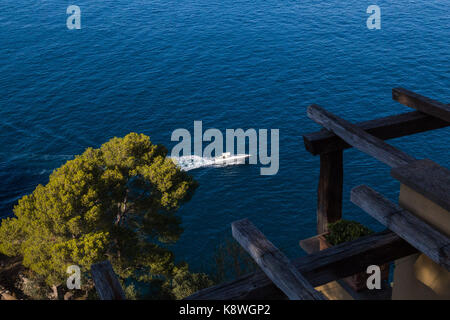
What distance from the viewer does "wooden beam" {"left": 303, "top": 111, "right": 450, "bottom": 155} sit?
8.23 m

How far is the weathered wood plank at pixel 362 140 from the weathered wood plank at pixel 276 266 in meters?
2.52

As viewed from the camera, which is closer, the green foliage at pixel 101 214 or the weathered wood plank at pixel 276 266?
the weathered wood plank at pixel 276 266

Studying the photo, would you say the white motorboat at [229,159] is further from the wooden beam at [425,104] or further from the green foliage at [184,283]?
the wooden beam at [425,104]

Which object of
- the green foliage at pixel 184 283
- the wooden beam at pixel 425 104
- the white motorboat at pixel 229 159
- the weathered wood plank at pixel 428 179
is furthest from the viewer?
the white motorboat at pixel 229 159

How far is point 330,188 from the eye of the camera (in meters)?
9.55

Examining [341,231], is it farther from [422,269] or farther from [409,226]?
[409,226]

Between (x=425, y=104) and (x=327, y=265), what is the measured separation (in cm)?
490

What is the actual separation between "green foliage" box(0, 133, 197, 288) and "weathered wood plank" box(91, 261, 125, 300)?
2342 cm

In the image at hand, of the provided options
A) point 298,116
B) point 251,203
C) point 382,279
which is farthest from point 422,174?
point 298,116

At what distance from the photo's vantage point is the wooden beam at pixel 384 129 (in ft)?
27.0

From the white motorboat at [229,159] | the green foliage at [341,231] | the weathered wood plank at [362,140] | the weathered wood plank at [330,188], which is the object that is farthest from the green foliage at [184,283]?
the weathered wood plank at [362,140]

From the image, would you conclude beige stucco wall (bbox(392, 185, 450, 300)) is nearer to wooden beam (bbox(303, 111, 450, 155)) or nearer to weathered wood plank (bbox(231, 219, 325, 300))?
weathered wood plank (bbox(231, 219, 325, 300))

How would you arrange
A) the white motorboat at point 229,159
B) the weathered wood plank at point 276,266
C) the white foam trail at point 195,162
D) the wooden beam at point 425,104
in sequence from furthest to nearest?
the white motorboat at point 229,159 → the white foam trail at point 195,162 → the wooden beam at point 425,104 → the weathered wood plank at point 276,266

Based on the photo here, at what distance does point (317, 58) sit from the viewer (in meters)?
77.9
